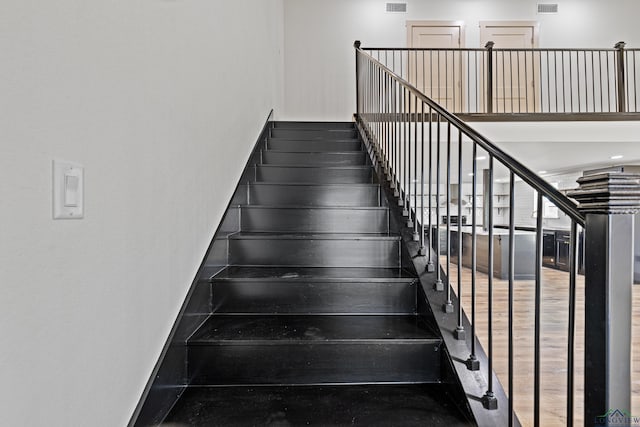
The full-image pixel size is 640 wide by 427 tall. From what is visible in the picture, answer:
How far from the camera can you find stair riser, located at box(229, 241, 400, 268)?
2090 mm

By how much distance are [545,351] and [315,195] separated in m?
2.04

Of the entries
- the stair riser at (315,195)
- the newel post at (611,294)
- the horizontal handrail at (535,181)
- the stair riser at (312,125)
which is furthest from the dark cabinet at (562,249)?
the newel post at (611,294)

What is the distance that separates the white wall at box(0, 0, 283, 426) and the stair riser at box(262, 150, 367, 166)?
1548 mm

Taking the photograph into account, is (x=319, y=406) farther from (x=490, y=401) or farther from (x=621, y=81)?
(x=621, y=81)

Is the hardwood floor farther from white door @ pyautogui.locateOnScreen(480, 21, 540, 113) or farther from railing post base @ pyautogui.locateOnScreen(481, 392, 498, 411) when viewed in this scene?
white door @ pyautogui.locateOnScreen(480, 21, 540, 113)

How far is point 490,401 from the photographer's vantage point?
1230mm

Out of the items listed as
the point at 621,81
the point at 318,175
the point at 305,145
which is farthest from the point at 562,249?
the point at 318,175

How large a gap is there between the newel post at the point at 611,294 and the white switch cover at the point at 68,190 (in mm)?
1162

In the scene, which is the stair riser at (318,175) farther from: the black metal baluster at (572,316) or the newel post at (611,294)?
the newel post at (611,294)

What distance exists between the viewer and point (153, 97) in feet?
4.06

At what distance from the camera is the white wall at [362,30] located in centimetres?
647

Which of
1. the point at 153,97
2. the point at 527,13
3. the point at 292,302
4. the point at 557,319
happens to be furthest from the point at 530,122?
the point at 153,97

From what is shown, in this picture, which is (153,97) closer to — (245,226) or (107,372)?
(107,372)

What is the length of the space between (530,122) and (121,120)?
530 cm
